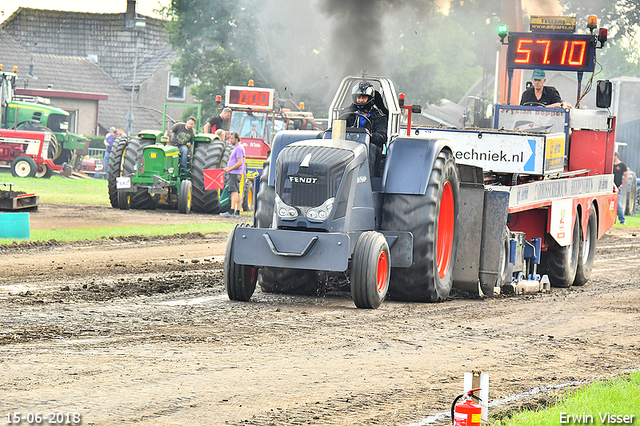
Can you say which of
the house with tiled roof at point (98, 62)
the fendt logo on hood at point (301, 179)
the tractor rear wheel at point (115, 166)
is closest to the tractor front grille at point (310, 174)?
the fendt logo on hood at point (301, 179)

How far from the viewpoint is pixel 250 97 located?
24.5 metres

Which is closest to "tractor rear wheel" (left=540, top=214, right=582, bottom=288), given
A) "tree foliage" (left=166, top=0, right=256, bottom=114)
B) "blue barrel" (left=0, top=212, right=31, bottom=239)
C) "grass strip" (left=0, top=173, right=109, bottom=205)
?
"blue barrel" (left=0, top=212, right=31, bottom=239)

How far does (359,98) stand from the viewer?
9750 millimetres

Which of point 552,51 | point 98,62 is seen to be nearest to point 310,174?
point 552,51

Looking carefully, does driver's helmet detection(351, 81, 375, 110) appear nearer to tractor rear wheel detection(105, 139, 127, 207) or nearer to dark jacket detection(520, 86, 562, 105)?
dark jacket detection(520, 86, 562, 105)

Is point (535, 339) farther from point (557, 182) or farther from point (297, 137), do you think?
point (557, 182)

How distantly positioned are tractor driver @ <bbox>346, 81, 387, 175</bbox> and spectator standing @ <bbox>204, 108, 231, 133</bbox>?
1470cm

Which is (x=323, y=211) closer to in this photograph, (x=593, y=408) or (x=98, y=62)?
(x=593, y=408)

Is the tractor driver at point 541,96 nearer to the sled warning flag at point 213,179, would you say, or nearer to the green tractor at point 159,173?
the sled warning flag at point 213,179

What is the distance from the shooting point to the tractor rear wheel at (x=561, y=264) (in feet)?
40.9

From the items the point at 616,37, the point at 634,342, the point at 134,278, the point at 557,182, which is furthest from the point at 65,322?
the point at 616,37

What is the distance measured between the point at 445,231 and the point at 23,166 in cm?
2410

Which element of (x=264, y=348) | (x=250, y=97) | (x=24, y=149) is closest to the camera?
(x=264, y=348)

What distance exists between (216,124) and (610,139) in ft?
42.2
